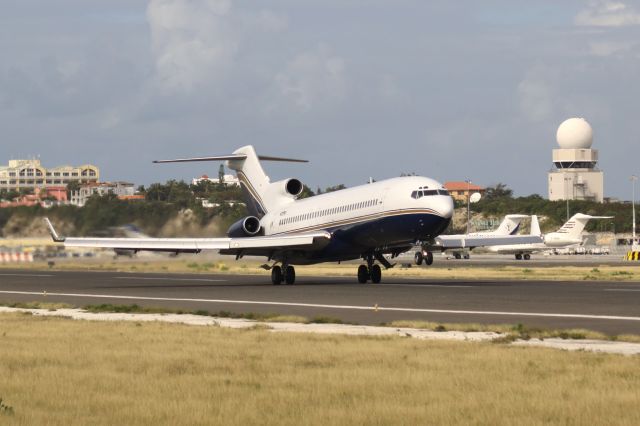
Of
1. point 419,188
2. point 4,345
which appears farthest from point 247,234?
point 4,345

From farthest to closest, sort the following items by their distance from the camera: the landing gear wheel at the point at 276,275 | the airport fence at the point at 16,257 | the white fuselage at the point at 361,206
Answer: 1. the airport fence at the point at 16,257
2. the landing gear wheel at the point at 276,275
3. the white fuselage at the point at 361,206

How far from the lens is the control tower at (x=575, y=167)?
178 meters

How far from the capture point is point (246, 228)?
55.0 metres

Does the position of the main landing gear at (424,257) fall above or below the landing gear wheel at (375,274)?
above

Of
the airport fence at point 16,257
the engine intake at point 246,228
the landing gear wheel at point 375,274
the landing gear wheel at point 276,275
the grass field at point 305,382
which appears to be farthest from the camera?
the airport fence at point 16,257

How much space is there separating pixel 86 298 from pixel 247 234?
15.5 metres

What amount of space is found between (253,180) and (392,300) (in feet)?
76.9

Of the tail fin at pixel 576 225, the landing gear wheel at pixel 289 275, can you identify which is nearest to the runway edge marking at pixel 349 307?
the landing gear wheel at pixel 289 275

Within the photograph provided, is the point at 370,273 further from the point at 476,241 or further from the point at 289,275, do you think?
the point at 476,241

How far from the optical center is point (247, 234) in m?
55.0

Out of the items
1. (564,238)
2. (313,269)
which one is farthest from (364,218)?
(564,238)

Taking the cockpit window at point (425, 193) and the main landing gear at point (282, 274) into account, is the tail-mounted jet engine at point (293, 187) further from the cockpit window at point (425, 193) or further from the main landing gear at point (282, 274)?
the cockpit window at point (425, 193)

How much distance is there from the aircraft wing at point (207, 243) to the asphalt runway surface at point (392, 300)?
5.53 ft

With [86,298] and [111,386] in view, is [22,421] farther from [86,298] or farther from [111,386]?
[86,298]
